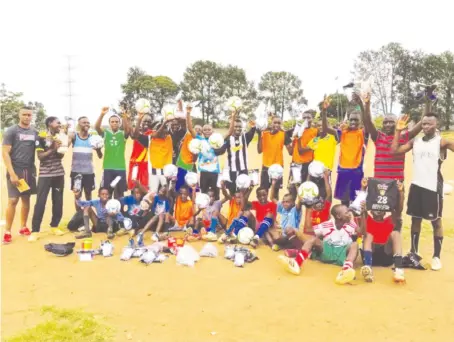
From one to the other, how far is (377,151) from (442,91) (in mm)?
34950

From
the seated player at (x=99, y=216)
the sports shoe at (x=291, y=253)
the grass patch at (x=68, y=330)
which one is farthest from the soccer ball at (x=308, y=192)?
the grass patch at (x=68, y=330)

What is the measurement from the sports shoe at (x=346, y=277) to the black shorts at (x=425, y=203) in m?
1.39

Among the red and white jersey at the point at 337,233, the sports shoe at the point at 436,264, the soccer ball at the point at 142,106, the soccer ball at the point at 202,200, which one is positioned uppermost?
the soccer ball at the point at 142,106

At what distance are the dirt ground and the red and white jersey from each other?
1.18 ft

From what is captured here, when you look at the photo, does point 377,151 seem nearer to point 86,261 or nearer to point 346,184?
point 346,184

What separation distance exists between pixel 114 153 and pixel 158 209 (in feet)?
4.13

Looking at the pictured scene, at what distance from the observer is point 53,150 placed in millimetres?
7523

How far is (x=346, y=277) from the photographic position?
18.1 ft

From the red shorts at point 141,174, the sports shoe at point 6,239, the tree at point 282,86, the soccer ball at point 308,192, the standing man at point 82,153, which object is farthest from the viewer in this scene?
the tree at point 282,86

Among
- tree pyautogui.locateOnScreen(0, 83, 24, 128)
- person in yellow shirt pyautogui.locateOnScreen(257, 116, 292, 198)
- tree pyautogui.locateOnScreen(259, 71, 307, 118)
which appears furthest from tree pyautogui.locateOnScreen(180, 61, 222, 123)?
person in yellow shirt pyautogui.locateOnScreen(257, 116, 292, 198)

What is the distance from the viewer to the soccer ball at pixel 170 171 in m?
7.67

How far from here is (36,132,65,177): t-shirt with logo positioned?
749cm

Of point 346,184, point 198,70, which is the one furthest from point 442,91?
point 346,184

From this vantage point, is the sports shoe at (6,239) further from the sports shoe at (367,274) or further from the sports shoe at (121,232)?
the sports shoe at (367,274)
